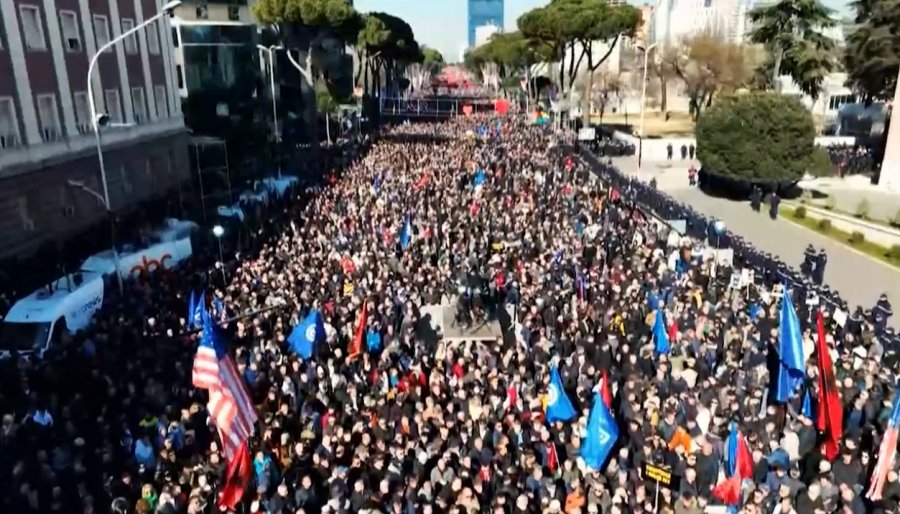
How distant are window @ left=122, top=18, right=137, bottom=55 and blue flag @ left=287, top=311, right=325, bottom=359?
17.9m

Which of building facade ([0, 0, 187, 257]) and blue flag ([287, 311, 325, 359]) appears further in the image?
building facade ([0, 0, 187, 257])

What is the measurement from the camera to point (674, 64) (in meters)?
57.7

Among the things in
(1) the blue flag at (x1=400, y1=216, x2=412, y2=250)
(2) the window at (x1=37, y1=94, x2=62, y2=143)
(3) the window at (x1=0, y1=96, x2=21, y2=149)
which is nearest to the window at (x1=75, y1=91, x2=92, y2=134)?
(2) the window at (x1=37, y1=94, x2=62, y2=143)

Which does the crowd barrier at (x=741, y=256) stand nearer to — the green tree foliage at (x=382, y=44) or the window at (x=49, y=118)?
the window at (x=49, y=118)

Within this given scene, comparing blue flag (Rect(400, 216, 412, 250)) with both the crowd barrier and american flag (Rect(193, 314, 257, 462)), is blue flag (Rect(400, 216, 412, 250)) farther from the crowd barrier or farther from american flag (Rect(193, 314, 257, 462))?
american flag (Rect(193, 314, 257, 462))

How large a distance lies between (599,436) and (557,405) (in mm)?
1194

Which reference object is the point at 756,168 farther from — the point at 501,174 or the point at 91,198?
the point at 91,198

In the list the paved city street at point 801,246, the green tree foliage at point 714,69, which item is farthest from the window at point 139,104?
the green tree foliage at point 714,69

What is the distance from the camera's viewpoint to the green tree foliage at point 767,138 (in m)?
28.7

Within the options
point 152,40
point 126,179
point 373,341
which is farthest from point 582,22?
point 373,341

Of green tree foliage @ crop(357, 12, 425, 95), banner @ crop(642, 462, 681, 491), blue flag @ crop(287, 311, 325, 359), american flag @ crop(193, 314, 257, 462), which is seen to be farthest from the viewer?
green tree foliage @ crop(357, 12, 425, 95)

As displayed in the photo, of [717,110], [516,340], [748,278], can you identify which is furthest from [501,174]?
[516,340]

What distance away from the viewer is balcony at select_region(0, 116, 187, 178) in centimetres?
1969

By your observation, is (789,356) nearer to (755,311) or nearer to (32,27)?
(755,311)
